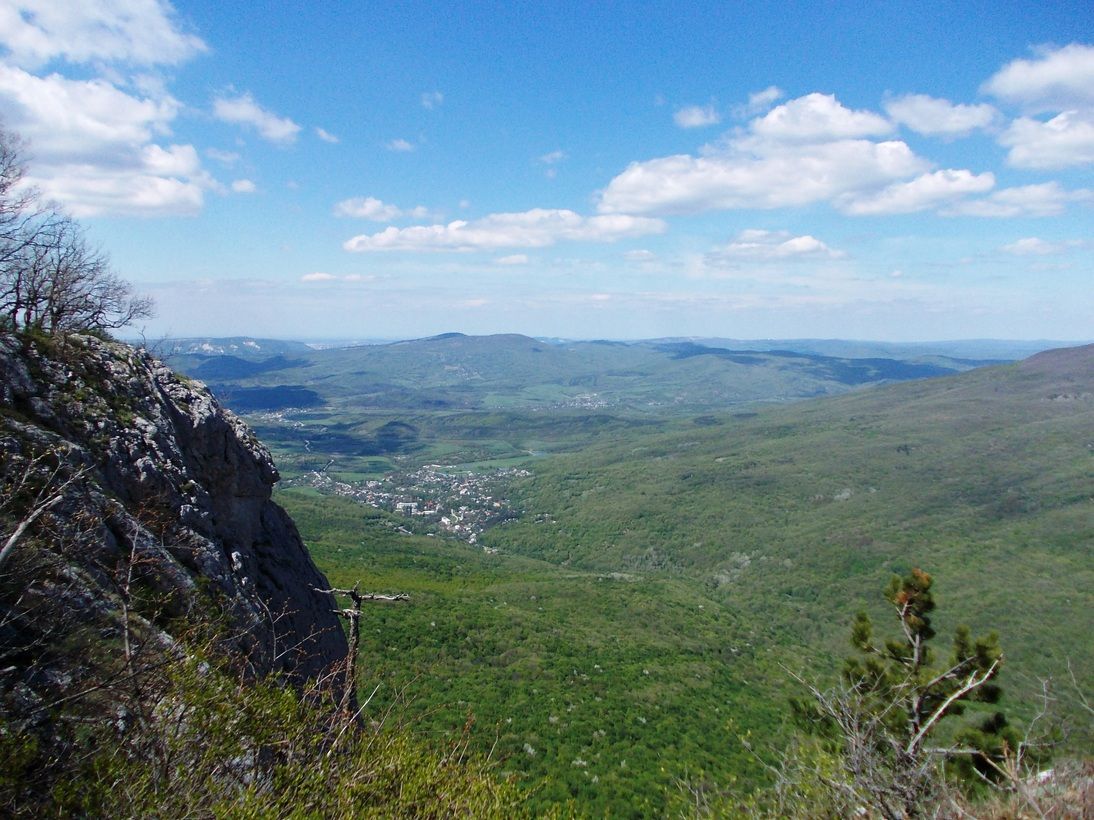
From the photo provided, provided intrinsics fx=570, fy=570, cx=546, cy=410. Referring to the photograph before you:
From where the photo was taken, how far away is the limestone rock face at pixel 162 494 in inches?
423

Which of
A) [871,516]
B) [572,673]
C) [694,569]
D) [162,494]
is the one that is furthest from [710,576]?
[162,494]

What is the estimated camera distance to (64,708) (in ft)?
23.3

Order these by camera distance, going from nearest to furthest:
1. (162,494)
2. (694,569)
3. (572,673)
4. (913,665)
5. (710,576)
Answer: (162,494) < (913,665) < (572,673) < (710,576) < (694,569)

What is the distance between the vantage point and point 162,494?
13859mm

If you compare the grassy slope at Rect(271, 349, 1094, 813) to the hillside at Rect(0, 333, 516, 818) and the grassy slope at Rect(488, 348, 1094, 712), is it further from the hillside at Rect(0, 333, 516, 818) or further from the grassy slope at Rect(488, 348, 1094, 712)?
the hillside at Rect(0, 333, 516, 818)

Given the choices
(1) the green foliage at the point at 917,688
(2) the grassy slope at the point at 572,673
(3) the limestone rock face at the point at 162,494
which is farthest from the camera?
(2) the grassy slope at the point at 572,673

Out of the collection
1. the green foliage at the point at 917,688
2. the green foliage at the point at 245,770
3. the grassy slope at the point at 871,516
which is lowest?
the grassy slope at the point at 871,516

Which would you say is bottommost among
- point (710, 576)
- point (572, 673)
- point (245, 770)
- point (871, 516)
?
point (710, 576)

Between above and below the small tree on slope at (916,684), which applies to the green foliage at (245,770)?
above

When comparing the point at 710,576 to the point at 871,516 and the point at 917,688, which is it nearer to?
the point at 871,516

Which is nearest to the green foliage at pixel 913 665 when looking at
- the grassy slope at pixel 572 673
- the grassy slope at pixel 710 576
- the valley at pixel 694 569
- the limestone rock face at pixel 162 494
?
the valley at pixel 694 569

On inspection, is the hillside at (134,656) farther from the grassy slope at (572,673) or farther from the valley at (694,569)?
the grassy slope at (572,673)

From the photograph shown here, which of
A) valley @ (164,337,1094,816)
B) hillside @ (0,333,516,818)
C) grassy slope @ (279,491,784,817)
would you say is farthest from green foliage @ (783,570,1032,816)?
hillside @ (0,333,516,818)

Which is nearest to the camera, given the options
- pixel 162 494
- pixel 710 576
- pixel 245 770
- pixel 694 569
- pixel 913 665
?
pixel 245 770
